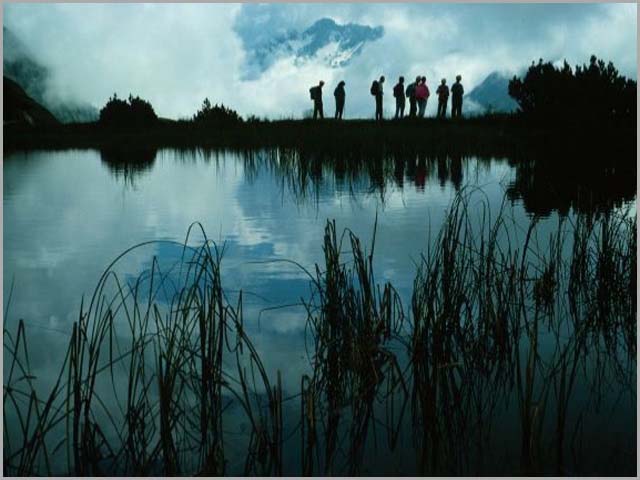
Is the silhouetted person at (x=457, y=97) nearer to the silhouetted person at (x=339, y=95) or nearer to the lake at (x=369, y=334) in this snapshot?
the silhouetted person at (x=339, y=95)

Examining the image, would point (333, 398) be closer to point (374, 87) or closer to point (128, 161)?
point (128, 161)

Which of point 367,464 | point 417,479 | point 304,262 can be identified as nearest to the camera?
point 417,479

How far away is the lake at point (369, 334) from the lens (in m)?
2.92

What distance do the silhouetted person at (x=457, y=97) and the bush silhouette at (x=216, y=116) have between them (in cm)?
815

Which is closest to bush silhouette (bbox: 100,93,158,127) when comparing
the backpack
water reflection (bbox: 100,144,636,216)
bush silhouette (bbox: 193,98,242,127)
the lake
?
bush silhouette (bbox: 193,98,242,127)

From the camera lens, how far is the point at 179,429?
3.10 metres

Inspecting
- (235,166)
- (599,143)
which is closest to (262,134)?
(235,166)

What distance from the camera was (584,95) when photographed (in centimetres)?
1964

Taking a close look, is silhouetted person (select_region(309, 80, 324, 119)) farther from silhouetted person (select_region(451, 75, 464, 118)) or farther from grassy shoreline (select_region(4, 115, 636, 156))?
silhouetted person (select_region(451, 75, 464, 118))

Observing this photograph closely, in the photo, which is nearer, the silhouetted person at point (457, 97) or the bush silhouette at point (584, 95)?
the bush silhouette at point (584, 95)

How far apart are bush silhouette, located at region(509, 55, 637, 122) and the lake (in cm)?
1021

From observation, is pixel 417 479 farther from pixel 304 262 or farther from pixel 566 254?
pixel 566 254

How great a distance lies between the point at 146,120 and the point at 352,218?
86.2 feet

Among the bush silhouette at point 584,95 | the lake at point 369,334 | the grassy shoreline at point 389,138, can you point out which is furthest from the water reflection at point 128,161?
the bush silhouette at point 584,95
